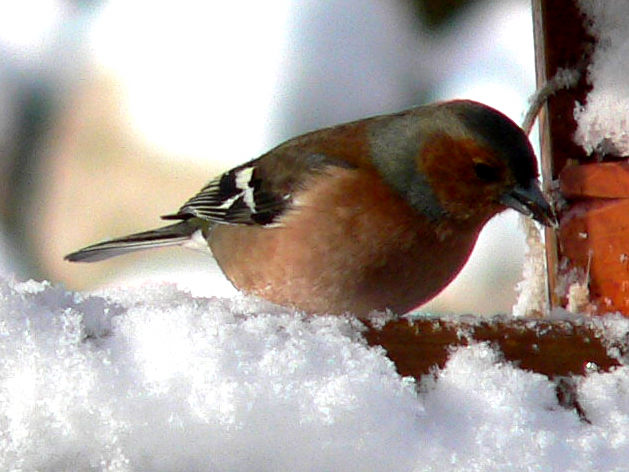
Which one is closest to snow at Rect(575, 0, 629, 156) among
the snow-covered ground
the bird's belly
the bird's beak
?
the bird's beak

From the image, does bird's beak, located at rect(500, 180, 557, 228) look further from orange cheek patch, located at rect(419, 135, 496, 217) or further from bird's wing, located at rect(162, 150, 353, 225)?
bird's wing, located at rect(162, 150, 353, 225)

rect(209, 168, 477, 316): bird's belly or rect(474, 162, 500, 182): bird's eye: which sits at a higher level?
rect(474, 162, 500, 182): bird's eye

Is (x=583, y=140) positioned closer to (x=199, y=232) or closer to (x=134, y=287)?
(x=134, y=287)

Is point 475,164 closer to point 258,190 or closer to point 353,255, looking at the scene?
point 353,255

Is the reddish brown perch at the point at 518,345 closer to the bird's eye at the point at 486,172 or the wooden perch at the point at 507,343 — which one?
the wooden perch at the point at 507,343

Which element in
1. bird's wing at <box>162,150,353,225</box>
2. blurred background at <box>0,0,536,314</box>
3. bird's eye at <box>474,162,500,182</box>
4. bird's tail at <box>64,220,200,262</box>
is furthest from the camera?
blurred background at <box>0,0,536,314</box>

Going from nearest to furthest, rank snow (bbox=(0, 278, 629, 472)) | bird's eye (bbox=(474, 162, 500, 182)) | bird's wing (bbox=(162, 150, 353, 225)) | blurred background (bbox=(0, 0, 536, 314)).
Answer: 1. snow (bbox=(0, 278, 629, 472))
2. bird's eye (bbox=(474, 162, 500, 182))
3. bird's wing (bbox=(162, 150, 353, 225))
4. blurred background (bbox=(0, 0, 536, 314))

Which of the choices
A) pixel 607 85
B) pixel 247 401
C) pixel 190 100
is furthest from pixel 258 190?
pixel 190 100
